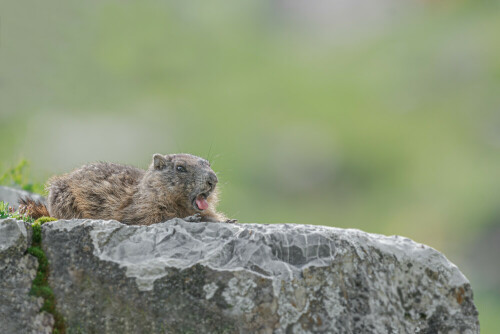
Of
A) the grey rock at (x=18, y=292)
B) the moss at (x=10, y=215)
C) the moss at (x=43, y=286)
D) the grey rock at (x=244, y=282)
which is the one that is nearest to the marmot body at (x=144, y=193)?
the moss at (x=10, y=215)

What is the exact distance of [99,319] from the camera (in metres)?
6.52

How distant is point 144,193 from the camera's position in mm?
8266

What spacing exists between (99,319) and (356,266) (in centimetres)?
239

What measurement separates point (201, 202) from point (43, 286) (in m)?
2.10

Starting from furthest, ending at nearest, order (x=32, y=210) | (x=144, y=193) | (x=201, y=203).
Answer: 1. (x=32, y=210)
2. (x=144, y=193)
3. (x=201, y=203)

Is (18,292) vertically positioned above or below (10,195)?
below

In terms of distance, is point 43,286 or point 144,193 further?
point 144,193

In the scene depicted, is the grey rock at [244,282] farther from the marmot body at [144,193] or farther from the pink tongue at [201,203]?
the marmot body at [144,193]

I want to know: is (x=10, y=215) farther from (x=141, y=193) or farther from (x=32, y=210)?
(x=141, y=193)

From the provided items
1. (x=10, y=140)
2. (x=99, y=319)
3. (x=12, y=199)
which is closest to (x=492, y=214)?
(x=10, y=140)

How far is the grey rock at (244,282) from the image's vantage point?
6.40 m

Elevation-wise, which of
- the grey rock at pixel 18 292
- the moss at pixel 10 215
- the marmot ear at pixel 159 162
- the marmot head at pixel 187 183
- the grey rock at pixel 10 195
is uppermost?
the grey rock at pixel 10 195

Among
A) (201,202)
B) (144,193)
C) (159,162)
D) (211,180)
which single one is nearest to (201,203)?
(201,202)

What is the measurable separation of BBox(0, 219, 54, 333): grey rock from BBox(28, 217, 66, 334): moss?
0.12 ft
